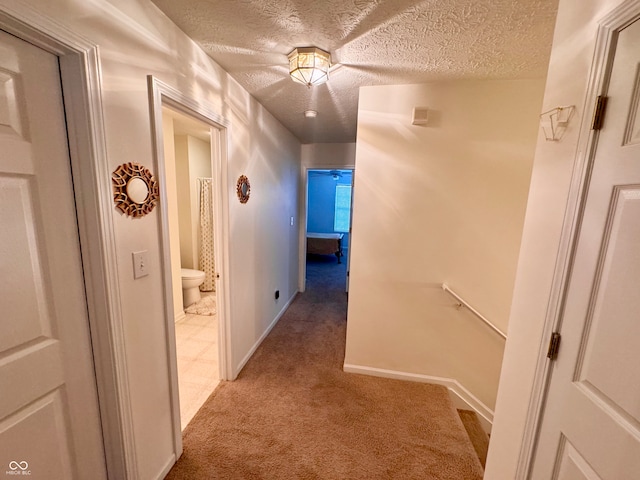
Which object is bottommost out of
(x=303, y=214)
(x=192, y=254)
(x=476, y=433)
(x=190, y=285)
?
(x=476, y=433)

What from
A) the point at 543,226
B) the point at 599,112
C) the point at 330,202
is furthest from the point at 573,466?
the point at 330,202

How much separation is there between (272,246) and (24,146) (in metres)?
2.18

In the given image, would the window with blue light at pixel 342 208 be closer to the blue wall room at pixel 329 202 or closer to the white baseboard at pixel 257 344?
the blue wall room at pixel 329 202

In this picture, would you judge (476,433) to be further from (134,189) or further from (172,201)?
(172,201)

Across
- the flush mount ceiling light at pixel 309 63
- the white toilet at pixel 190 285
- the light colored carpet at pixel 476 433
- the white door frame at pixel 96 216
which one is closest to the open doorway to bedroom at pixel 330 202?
the white toilet at pixel 190 285

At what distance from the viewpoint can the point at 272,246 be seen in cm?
293

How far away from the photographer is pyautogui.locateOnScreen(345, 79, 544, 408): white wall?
1875 millimetres

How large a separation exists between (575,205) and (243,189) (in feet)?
6.46

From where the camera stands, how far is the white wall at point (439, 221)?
188 cm

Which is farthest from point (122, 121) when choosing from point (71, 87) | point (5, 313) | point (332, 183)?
point (332, 183)

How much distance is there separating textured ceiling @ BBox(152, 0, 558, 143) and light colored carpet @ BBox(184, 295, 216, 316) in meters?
2.66

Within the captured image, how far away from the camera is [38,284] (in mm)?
878

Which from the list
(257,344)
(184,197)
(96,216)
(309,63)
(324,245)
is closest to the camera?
(96,216)

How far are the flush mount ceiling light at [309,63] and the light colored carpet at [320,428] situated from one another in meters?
2.23
